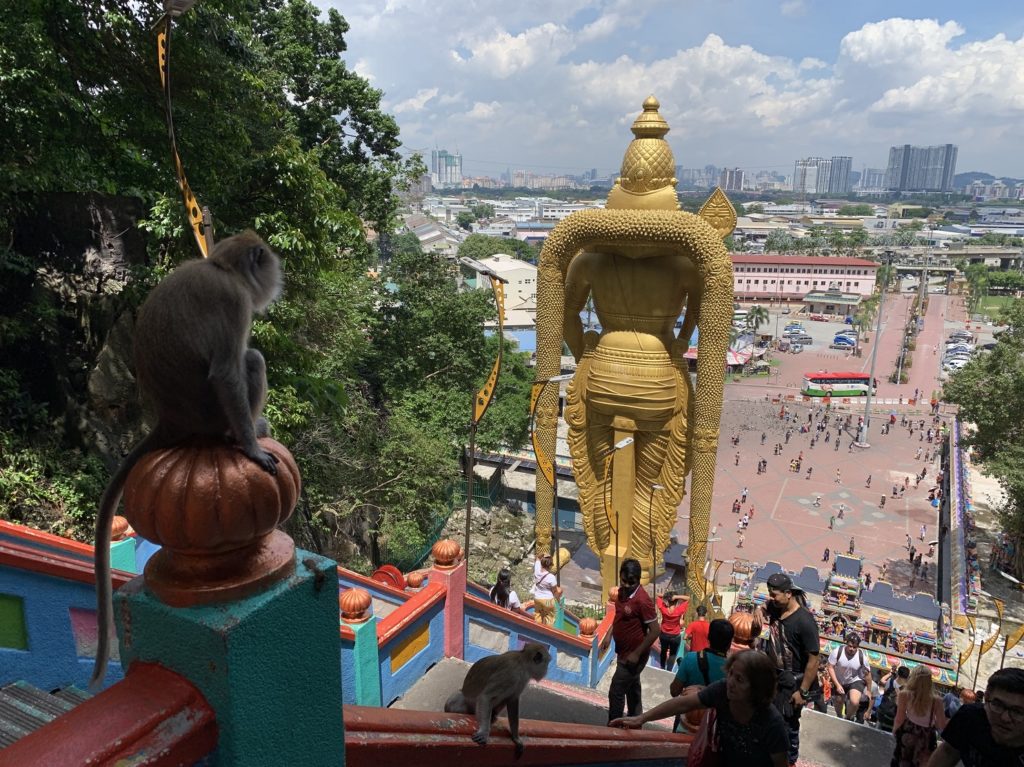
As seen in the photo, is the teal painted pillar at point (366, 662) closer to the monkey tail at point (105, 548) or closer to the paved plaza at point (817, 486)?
the monkey tail at point (105, 548)

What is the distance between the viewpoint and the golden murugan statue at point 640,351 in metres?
9.35

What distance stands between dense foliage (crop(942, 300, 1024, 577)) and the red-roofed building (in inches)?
2078

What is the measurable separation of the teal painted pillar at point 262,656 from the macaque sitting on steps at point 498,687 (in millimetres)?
930

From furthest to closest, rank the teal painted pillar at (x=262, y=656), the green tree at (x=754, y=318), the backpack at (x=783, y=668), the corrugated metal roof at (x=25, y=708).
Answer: the green tree at (x=754, y=318) < the backpack at (x=783, y=668) < the corrugated metal roof at (x=25, y=708) < the teal painted pillar at (x=262, y=656)

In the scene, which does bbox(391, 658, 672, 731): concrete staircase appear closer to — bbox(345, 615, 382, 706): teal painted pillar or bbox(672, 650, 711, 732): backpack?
bbox(345, 615, 382, 706): teal painted pillar

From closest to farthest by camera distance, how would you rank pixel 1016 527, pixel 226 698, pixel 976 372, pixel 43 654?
pixel 226 698 < pixel 43 654 < pixel 1016 527 < pixel 976 372

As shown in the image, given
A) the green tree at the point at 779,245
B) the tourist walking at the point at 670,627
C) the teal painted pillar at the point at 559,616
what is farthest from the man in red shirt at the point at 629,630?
the green tree at the point at 779,245

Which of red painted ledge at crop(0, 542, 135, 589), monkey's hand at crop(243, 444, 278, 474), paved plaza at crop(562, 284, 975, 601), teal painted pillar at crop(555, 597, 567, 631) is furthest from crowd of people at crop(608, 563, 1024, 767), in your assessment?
paved plaza at crop(562, 284, 975, 601)

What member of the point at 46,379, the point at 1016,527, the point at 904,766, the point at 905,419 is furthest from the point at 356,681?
the point at 905,419

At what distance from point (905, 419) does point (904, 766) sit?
1398 inches

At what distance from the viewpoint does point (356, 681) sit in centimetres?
414

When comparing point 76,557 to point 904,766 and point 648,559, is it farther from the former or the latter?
point 648,559

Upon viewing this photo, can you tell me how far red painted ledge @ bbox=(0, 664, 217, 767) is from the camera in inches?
40.4

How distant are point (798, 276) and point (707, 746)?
73059 mm
